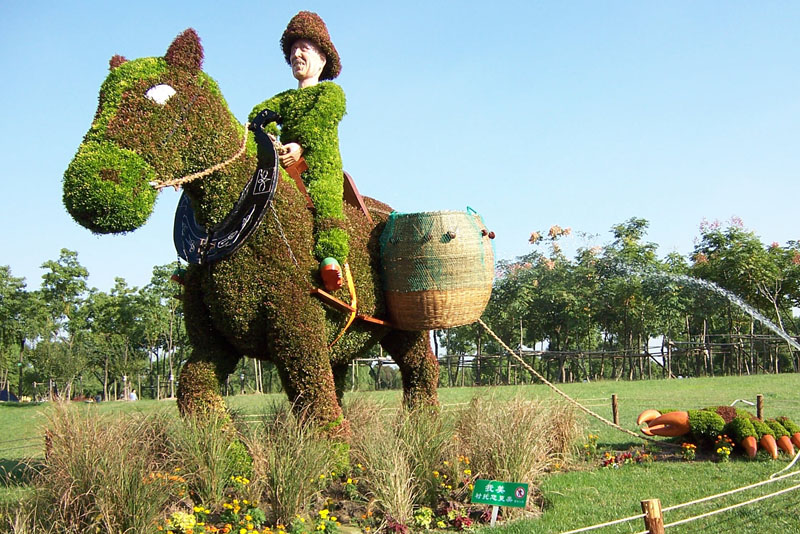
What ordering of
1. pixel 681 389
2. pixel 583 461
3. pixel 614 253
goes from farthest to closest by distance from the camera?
pixel 614 253, pixel 681 389, pixel 583 461

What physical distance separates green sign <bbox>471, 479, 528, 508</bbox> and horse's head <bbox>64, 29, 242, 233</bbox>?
10.2 feet

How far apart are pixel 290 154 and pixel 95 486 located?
3006 millimetres

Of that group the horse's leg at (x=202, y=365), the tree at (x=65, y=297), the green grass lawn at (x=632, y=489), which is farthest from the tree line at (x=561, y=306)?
the horse's leg at (x=202, y=365)

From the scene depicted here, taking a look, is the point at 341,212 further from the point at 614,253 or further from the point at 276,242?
the point at 614,253

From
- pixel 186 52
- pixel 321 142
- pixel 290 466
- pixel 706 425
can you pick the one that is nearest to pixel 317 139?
pixel 321 142

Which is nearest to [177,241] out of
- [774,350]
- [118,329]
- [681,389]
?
[681,389]

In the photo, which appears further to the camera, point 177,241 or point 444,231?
point 444,231

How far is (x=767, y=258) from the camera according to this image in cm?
2409

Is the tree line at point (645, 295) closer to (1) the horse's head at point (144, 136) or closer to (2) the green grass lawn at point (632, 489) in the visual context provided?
(2) the green grass lawn at point (632, 489)

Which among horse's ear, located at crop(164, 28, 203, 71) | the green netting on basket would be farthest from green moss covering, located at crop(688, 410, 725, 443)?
horse's ear, located at crop(164, 28, 203, 71)

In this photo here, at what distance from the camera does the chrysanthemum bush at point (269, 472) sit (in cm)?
385

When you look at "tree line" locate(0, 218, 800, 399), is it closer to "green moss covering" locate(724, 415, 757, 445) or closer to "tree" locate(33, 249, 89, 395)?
"tree" locate(33, 249, 89, 395)

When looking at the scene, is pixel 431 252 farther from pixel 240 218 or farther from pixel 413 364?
pixel 240 218

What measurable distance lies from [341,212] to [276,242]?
0.83m
